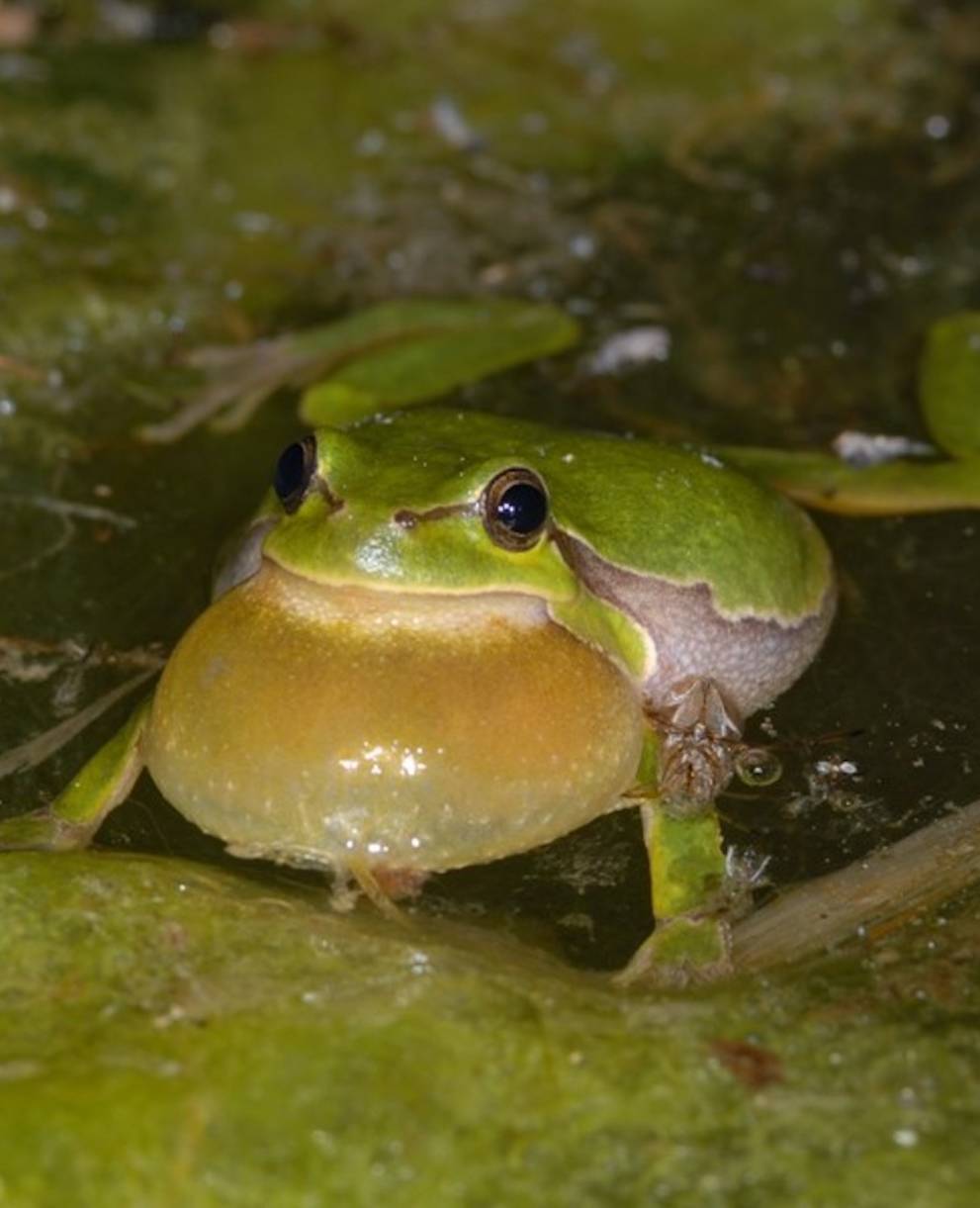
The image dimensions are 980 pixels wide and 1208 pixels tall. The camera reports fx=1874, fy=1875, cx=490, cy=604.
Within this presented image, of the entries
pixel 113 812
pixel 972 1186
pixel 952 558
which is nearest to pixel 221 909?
pixel 113 812

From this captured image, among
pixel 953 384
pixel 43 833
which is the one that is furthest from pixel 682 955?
pixel 953 384

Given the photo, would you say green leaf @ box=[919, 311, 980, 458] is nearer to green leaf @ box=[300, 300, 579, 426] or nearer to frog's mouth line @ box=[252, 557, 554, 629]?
green leaf @ box=[300, 300, 579, 426]

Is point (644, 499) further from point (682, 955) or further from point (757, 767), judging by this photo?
point (682, 955)

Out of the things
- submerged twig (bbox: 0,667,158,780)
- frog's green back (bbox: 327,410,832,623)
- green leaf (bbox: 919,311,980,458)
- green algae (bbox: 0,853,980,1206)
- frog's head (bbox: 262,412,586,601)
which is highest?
frog's head (bbox: 262,412,586,601)

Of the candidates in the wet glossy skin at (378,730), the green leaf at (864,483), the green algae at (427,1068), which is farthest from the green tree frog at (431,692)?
the green leaf at (864,483)

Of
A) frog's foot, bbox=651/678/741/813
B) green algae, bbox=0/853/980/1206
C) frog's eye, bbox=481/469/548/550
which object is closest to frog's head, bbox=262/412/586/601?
frog's eye, bbox=481/469/548/550

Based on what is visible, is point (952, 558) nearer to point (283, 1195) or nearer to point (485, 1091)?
point (485, 1091)

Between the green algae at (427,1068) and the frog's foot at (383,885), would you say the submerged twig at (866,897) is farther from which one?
the frog's foot at (383,885)
